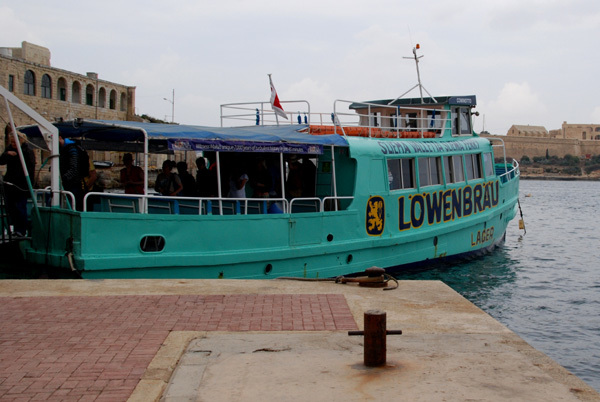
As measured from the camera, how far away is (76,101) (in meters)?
61.2

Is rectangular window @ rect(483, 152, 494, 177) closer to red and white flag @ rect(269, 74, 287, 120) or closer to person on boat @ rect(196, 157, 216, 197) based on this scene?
red and white flag @ rect(269, 74, 287, 120)

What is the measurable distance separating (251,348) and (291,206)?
748 cm

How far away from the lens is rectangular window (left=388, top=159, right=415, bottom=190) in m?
14.3

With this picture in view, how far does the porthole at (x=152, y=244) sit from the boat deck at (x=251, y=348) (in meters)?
1.93

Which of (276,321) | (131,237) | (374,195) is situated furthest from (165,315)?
(374,195)

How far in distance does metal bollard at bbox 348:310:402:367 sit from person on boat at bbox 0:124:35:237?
7146 mm

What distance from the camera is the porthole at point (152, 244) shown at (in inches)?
408

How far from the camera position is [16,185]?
34.9 feet

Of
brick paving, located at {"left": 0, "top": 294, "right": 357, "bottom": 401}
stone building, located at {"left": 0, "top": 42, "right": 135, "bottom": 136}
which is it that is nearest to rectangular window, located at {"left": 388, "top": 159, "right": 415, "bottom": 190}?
brick paving, located at {"left": 0, "top": 294, "right": 357, "bottom": 401}

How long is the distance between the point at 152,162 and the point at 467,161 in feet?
148

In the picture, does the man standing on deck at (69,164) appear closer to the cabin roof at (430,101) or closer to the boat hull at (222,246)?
the boat hull at (222,246)

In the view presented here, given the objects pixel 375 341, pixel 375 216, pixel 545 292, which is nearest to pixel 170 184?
pixel 375 216

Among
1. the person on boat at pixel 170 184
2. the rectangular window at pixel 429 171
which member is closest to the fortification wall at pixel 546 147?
the rectangular window at pixel 429 171

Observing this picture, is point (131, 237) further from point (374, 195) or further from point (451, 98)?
point (451, 98)
